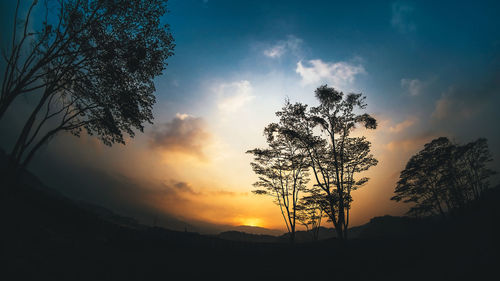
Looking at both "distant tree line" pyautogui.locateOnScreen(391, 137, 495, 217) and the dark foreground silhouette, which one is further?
"distant tree line" pyautogui.locateOnScreen(391, 137, 495, 217)

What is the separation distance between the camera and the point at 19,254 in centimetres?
521

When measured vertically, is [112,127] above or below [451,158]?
below

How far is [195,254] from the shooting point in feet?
28.9

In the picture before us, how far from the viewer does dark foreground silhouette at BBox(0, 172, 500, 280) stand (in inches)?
223

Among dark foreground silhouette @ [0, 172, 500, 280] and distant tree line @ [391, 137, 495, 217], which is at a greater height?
distant tree line @ [391, 137, 495, 217]

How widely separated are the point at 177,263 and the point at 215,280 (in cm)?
199

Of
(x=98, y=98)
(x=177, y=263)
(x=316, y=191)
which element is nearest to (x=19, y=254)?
(x=177, y=263)

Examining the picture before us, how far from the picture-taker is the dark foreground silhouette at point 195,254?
5.67 metres

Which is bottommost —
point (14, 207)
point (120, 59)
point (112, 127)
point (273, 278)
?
point (273, 278)

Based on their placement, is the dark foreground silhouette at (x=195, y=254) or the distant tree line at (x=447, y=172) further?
the distant tree line at (x=447, y=172)

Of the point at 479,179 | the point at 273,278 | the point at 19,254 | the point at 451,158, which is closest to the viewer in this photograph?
the point at 19,254

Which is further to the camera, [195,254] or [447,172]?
[447,172]

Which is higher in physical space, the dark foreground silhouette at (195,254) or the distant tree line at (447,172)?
the distant tree line at (447,172)

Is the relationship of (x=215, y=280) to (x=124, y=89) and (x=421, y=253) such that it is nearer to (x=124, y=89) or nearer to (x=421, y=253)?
(x=421, y=253)
